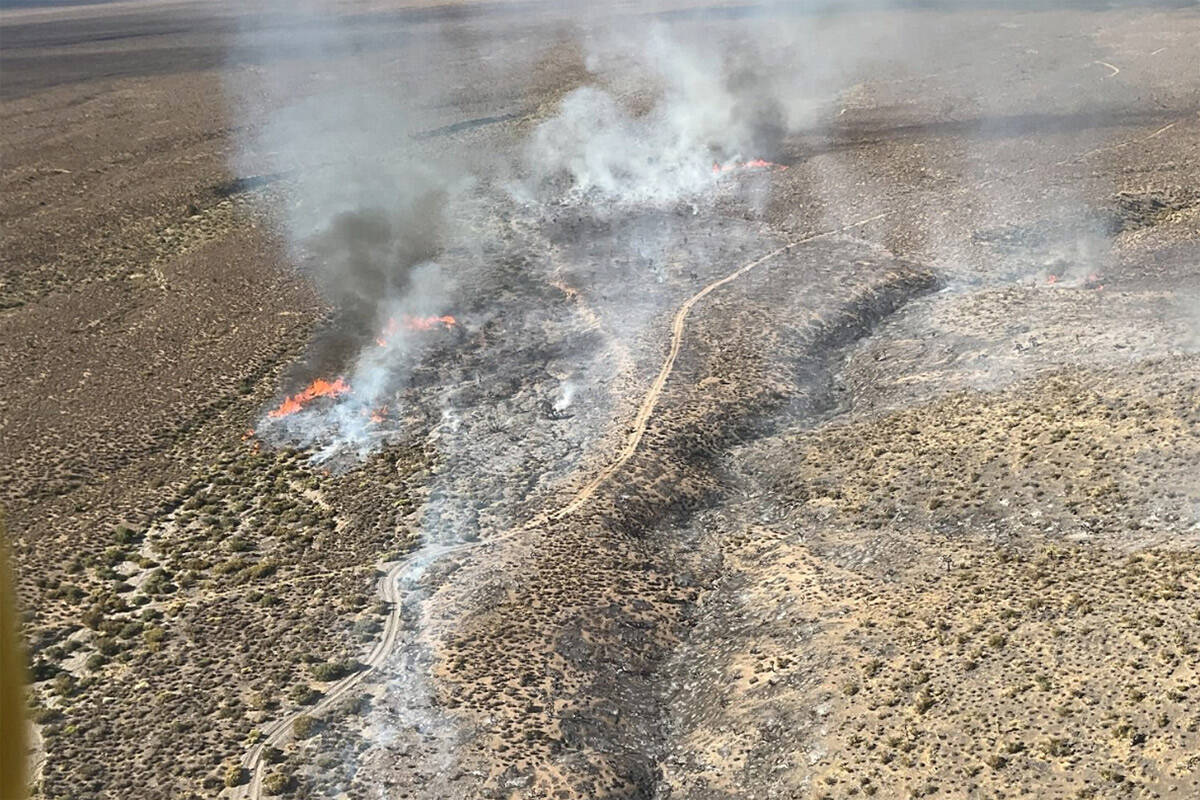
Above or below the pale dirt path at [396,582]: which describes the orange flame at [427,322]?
above

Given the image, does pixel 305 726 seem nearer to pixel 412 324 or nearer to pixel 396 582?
pixel 396 582

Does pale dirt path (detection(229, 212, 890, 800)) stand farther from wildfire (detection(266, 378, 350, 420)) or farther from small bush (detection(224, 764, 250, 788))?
wildfire (detection(266, 378, 350, 420))

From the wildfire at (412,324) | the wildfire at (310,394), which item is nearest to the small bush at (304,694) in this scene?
the wildfire at (310,394)

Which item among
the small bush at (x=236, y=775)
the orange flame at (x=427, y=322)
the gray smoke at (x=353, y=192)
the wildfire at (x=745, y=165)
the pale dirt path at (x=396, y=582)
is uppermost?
the gray smoke at (x=353, y=192)

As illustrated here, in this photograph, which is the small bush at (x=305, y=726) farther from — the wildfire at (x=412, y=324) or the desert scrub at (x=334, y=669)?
the wildfire at (x=412, y=324)

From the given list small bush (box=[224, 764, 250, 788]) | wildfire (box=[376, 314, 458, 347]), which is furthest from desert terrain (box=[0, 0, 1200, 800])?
wildfire (box=[376, 314, 458, 347])

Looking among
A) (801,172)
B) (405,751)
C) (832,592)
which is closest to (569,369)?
(832,592)

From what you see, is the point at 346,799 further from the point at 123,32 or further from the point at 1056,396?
the point at 123,32
